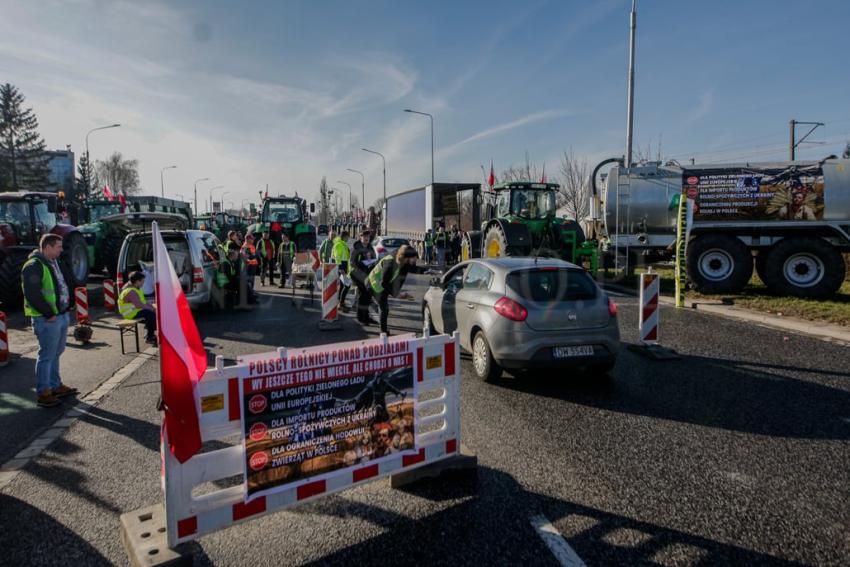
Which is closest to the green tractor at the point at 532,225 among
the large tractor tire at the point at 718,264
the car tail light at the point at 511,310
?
the large tractor tire at the point at 718,264

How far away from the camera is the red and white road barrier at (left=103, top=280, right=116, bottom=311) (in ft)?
37.8

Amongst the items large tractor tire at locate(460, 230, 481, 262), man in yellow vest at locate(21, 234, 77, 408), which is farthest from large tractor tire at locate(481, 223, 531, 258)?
man in yellow vest at locate(21, 234, 77, 408)

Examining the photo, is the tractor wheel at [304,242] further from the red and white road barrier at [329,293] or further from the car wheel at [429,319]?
the car wheel at [429,319]

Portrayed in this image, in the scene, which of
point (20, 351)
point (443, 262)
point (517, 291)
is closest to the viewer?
point (517, 291)

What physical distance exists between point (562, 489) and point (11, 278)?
41.2 feet

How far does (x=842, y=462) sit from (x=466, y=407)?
3.11 m

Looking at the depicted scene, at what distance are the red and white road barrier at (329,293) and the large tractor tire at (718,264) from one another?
9099 millimetres

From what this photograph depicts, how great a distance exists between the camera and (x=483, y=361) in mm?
6309

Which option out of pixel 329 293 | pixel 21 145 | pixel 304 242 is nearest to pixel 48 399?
pixel 329 293

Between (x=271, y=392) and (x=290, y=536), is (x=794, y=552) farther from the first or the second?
(x=271, y=392)

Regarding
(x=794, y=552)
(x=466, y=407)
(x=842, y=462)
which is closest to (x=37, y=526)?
(x=466, y=407)

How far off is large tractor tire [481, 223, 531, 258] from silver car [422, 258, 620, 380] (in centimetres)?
825

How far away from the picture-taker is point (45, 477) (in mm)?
3980

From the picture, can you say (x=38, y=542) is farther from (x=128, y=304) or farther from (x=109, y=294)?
(x=109, y=294)
